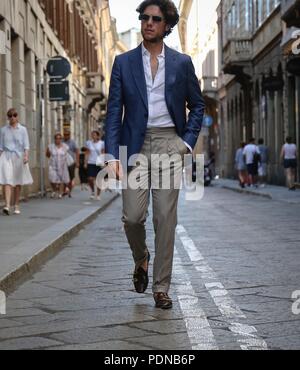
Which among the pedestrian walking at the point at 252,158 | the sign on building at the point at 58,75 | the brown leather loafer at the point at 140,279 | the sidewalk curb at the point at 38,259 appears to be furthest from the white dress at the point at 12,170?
the pedestrian walking at the point at 252,158

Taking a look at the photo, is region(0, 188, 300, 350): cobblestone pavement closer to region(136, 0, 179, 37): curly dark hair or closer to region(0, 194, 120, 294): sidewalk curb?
region(0, 194, 120, 294): sidewalk curb

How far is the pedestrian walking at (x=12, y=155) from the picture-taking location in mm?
14688

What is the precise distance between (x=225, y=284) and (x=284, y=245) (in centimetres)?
328

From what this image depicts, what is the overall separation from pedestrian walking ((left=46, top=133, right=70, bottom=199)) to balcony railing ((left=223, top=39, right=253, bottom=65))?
17.6 meters

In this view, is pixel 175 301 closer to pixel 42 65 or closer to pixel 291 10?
pixel 291 10

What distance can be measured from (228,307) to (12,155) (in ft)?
30.9

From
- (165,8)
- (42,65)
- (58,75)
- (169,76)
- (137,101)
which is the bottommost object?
(137,101)

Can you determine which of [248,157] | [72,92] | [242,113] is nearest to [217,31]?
[242,113]

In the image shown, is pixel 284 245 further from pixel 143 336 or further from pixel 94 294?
pixel 143 336

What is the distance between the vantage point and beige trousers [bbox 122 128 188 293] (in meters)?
5.86

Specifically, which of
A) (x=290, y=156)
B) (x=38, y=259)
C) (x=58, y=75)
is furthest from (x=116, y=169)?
(x=290, y=156)

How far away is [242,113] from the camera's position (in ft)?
139

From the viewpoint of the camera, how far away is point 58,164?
21.9 metres

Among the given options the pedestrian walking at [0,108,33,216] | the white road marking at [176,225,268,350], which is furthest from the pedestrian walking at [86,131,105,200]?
the white road marking at [176,225,268,350]
